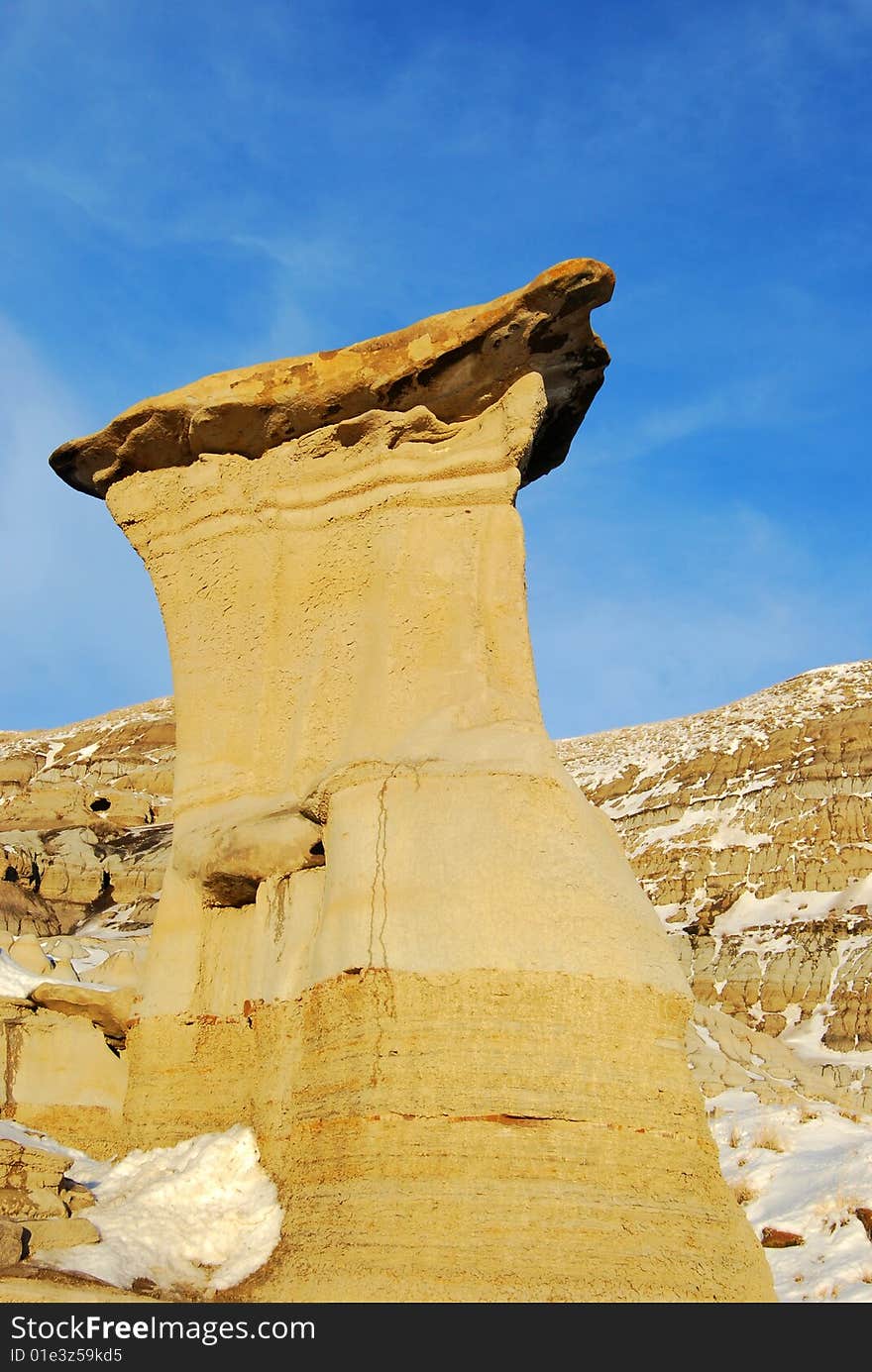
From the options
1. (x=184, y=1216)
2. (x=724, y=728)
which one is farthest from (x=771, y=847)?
(x=184, y=1216)

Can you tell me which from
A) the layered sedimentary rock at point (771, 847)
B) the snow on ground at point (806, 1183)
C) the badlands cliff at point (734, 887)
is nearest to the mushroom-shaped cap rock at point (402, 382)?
the badlands cliff at point (734, 887)

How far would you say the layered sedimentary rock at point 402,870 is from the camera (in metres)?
6.38

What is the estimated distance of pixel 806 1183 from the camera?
10375mm

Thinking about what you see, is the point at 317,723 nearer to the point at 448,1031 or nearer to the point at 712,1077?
the point at 448,1031

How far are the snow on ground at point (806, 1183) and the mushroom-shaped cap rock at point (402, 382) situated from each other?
210 inches

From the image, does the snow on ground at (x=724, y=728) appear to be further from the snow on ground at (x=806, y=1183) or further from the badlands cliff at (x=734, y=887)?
the snow on ground at (x=806, y=1183)

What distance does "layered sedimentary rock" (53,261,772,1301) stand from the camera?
6.38 m

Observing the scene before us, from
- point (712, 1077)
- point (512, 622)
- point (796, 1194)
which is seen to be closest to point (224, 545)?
point (512, 622)

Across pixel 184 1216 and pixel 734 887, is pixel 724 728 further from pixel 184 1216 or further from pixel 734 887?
pixel 184 1216

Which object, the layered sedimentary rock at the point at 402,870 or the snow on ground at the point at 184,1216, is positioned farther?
the snow on ground at the point at 184,1216

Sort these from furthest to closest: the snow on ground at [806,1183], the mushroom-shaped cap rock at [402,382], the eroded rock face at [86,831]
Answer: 1. the eroded rock face at [86,831]
2. the snow on ground at [806,1183]
3. the mushroom-shaped cap rock at [402,382]

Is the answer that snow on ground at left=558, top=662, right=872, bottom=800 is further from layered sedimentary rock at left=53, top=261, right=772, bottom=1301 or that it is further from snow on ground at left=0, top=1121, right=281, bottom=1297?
snow on ground at left=0, top=1121, right=281, bottom=1297

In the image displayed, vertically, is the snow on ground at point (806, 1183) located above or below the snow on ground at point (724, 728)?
below

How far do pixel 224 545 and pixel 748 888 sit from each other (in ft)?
102
